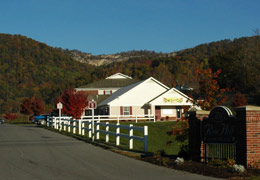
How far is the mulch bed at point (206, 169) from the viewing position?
10789mm

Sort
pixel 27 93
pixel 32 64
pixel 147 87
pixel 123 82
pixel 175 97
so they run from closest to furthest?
→ 1. pixel 175 97
2. pixel 147 87
3. pixel 123 82
4. pixel 27 93
5. pixel 32 64

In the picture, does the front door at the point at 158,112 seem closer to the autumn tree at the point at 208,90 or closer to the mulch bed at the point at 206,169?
the autumn tree at the point at 208,90

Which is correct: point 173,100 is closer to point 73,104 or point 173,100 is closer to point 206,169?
point 73,104

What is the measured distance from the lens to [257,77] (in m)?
60.2

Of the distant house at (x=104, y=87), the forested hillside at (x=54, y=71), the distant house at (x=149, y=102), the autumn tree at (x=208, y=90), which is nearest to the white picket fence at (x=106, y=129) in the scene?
the autumn tree at (x=208, y=90)

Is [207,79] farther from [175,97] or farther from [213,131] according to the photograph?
[175,97]

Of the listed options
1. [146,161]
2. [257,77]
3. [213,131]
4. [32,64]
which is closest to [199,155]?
[213,131]

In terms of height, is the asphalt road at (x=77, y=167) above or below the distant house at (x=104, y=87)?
below

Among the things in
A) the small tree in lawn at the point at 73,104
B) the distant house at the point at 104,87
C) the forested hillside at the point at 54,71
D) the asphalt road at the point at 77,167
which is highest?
the forested hillside at the point at 54,71

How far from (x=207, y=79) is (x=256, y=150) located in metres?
7.77

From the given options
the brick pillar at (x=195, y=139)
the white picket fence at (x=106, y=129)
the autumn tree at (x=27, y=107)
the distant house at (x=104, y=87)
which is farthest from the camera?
the autumn tree at (x=27, y=107)

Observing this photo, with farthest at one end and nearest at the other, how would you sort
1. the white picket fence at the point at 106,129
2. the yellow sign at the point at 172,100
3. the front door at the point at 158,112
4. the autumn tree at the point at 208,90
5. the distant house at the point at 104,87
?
the distant house at the point at 104,87 < the front door at the point at 158,112 < the yellow sign at the point at 172,100 < the autumn tree at the point at 208,90 < the white picket fence at the point at 106,129

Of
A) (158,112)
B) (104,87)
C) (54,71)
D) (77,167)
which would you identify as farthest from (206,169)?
(54,71)

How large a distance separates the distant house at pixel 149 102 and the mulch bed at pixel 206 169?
39.4 m
